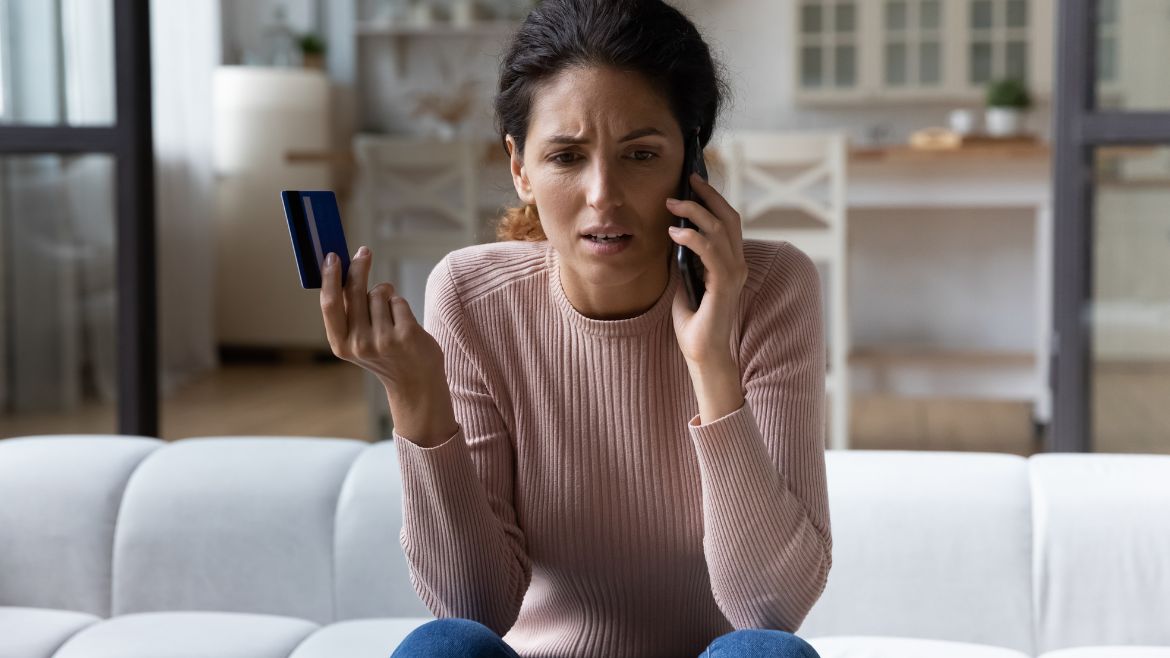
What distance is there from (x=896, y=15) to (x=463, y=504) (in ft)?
16.0

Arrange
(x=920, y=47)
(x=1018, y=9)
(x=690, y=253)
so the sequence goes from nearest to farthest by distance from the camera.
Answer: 1. (x=690, y=253)
2. (x=1018, y=9)
3. (x=920, y=47)

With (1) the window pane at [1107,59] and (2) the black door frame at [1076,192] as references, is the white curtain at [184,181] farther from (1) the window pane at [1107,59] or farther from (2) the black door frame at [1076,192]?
(1) the window pane at [1107,59]

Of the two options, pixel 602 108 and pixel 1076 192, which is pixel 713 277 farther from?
pixel 1076 192

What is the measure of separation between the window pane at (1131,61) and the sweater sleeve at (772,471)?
4.38ft

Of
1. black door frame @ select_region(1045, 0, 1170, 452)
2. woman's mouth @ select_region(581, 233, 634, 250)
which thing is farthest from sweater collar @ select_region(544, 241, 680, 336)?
black door frame @ select_region(1045, 0, 1170, 452)

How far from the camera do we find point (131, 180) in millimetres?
2570

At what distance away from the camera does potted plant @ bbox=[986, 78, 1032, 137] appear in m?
4.58

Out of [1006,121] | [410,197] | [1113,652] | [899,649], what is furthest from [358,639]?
[1006,121]

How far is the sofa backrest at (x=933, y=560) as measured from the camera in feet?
5.60

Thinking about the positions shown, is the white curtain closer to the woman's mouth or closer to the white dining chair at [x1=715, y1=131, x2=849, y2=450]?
the white dining chair at [x1=715, y1=131, x2=849, y2=450]

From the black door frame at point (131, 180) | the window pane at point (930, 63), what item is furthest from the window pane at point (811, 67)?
the black door frame at point (131, 180)

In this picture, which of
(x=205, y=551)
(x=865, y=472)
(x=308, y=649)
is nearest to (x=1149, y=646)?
(x=865, y=472)

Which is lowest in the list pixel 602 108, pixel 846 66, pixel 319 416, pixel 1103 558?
pixel 319 416

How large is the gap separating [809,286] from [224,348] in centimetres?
496
